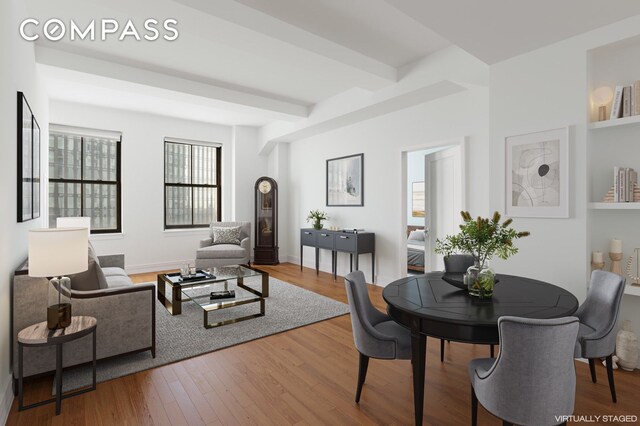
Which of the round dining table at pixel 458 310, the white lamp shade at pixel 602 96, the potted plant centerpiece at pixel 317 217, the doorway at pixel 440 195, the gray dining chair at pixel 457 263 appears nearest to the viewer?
the round dining table at pixel 458 310

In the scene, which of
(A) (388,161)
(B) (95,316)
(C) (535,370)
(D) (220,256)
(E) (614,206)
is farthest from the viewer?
(D) (220,256)

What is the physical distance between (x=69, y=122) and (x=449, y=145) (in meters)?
6.11

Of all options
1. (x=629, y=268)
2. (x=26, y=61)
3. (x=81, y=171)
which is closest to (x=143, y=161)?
(x=81, y=171)

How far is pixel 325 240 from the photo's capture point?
231 inches

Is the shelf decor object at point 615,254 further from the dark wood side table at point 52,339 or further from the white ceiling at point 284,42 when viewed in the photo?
the dark wood side table at point 52,339

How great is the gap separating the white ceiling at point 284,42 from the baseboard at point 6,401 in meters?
2.79

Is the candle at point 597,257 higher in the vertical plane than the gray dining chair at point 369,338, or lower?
higher

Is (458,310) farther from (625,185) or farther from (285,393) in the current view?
(625,185)

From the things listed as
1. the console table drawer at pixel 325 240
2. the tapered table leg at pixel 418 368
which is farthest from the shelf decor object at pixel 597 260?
the console table drawer at pixel 325 240

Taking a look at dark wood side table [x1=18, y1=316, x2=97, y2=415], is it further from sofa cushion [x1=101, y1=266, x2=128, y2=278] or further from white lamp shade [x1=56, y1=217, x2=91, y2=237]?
white lamp shade [x1=56, y1=217, x2=91, y2=237]

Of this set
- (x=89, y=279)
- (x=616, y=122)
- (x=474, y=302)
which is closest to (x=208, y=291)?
(x=89, y=279)

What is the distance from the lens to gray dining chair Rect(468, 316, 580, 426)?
141 centimetres

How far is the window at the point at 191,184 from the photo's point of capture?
22.1ft

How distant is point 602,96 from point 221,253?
17.6 ft
